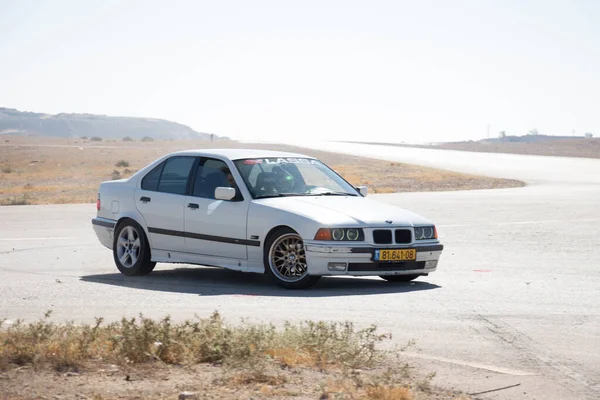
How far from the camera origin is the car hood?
11.7m

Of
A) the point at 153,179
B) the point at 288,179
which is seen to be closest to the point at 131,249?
the point at 153,179

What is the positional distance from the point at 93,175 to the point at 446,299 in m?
44.1

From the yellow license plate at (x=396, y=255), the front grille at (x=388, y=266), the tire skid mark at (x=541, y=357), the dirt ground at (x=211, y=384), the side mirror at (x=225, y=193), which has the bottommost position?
the tire skid mark at (x=541, y=357)

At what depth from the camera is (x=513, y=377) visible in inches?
281

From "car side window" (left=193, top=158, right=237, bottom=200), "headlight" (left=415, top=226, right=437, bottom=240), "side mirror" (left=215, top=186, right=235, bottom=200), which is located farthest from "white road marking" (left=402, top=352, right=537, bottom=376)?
"car side window" (left=193, top=158, right=237, bottom=200)

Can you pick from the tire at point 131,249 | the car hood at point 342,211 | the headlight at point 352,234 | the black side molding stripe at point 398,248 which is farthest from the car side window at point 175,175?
the black side molding stripe at point 398,248

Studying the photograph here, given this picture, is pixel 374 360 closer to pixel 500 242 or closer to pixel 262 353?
pixel 262 353

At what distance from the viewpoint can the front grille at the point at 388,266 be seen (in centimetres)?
1164

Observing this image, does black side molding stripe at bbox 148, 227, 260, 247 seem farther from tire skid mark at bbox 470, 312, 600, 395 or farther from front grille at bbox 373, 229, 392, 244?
tire skid mark at bbox 470, 312, 600, 395

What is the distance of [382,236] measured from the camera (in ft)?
38.5

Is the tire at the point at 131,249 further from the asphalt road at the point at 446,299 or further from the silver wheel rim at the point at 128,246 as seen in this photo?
the asphalt road at the point at 446,299

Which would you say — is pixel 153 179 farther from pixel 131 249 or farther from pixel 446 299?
pixel 446 299

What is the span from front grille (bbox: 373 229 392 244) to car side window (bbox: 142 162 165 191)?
313cm

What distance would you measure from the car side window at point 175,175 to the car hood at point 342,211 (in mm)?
1344
